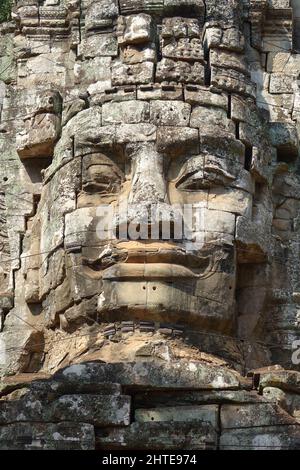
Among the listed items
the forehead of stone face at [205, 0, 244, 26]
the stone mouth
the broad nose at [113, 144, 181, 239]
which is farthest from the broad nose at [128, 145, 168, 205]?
the forehead of stone face at [205, 0, 244, 26]

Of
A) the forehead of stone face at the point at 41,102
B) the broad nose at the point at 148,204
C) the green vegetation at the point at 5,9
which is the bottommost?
the broad nose at the point at 148,204

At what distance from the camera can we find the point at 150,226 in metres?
20.2

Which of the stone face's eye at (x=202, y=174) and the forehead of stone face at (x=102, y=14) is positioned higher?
the forehead of stone face at (x=102, y=14)

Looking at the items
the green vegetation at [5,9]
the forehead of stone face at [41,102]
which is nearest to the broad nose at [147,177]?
the forehead of stone face at [41,102]

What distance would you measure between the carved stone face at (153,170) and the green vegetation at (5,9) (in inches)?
65.4

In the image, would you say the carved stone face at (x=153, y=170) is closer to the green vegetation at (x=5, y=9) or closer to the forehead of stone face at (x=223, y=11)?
the forehead of stone face at (x=223, y=11)

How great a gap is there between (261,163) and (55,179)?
2388 mm

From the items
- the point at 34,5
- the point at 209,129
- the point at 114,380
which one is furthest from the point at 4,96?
the point at 114,380

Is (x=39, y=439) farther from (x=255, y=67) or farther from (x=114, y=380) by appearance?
(x=255, y=67)

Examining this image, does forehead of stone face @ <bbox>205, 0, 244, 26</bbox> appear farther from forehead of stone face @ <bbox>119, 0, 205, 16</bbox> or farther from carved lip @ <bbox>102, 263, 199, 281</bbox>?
carved lip @ <bbox>102, 263, 199, 281</bbox>

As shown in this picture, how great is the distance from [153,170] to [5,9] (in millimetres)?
3919

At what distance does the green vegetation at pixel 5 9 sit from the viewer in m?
23.2

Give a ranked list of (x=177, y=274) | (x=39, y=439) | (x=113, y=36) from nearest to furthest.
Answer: (x=39, y=439), (x=177, y=274), (x=113, y=36)

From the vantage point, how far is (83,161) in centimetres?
2092
